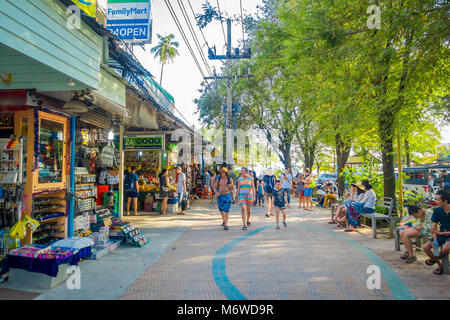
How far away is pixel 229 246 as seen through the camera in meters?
6.33

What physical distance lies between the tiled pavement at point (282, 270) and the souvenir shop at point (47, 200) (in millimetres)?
→ 1245

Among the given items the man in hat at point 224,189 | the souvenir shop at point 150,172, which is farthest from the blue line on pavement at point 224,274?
the souvenir shop at point 150,172

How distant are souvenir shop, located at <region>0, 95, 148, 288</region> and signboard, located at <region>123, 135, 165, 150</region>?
3.70 metres

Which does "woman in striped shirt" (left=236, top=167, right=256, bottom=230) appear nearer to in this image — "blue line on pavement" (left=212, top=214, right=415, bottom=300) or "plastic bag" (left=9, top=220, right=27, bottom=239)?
"blue line on pavement" (left=212, top=214, right=415, bottom=300)

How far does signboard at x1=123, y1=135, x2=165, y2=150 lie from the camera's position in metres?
10.8

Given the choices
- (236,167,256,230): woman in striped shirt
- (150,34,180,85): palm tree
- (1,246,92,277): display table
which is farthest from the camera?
(150,34,180,85): palm tree

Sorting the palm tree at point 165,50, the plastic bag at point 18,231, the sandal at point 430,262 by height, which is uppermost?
the palm tree at point 165,50

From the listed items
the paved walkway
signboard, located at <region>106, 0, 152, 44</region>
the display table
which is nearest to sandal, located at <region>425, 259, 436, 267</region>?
the paved walkway

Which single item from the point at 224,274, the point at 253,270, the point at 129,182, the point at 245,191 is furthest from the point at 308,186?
the point at 224,274

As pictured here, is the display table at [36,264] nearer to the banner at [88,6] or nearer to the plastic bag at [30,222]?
the plastic bag at [30,222]

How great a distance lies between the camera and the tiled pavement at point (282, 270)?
3889 mm

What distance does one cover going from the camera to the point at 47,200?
17.4 feet
